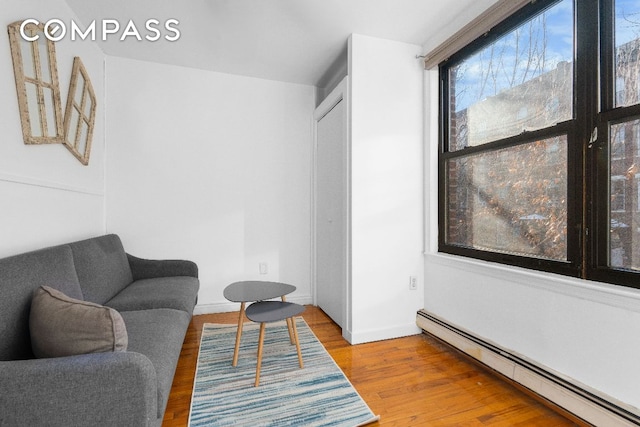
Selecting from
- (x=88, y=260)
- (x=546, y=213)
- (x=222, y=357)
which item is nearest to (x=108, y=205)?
(x=88, y=260)

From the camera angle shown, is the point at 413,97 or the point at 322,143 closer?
the point at 413,97

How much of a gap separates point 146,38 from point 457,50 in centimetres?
248

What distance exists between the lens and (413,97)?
257 centimetres

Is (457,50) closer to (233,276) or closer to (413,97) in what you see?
(413,97)

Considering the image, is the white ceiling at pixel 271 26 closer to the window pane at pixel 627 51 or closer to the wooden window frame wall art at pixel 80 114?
the wooden window frame wall art at pixel 80 114

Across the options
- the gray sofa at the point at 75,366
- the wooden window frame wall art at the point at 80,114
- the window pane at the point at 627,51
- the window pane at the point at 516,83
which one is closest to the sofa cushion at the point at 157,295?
the gray sofa at the point at 75,366

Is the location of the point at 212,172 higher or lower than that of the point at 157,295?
higher

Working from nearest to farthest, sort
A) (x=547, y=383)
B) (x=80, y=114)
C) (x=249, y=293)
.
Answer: (x=547, y=383) → (x=249, y=293) → (x=80, y=114)

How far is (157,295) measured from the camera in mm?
2047

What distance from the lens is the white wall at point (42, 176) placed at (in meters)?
1.53

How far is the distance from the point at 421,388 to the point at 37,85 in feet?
9.36

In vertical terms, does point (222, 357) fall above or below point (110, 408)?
below

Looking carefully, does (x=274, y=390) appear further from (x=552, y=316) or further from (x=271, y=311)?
(x=552, y=316)

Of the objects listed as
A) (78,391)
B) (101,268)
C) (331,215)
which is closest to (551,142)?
Answer: (331,215)
